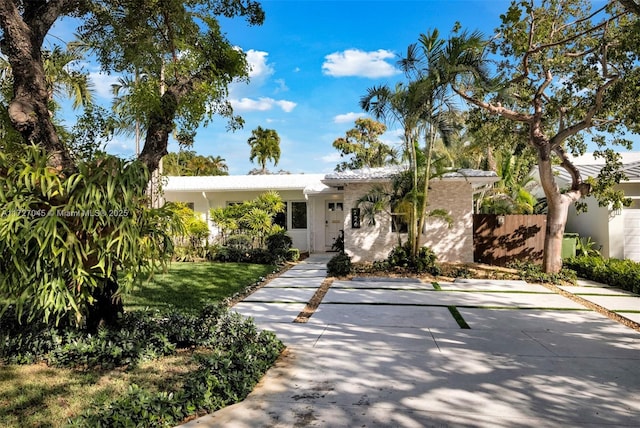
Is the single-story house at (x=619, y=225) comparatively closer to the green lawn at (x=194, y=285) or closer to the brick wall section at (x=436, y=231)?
the brick wall section at (x=436, y=231)

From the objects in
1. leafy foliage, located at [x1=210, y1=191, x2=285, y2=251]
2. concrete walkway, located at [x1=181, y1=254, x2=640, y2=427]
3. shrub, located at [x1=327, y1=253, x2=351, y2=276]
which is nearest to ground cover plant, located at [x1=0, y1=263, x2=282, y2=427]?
concrete walkway, located at [x1=181, y1=254, x2=640, y2=427]

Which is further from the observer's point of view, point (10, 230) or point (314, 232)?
point (314, 232)

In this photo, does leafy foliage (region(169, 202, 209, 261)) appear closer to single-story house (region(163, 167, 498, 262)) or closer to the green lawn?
the green lawn

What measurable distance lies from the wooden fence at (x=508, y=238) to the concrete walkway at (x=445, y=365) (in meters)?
4.32

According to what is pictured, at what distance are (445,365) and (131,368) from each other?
3585 mm

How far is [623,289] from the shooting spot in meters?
9.20

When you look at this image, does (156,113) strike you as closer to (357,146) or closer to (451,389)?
(451,389)

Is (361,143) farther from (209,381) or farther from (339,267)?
(209,381)

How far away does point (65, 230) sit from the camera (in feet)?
13.3

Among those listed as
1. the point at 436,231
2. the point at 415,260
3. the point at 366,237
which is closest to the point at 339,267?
the point at 415,260

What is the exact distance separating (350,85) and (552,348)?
12.6 meters

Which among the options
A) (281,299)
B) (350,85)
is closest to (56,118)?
(281,299)

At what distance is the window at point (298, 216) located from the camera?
1702cm

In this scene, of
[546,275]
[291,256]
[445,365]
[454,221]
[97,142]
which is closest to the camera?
[445,365]
